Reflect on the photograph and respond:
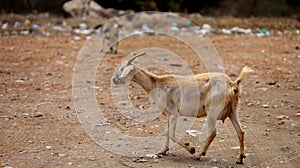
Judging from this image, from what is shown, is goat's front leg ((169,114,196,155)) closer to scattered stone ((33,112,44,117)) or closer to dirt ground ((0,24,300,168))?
dirt ground ((0,24,300,168))

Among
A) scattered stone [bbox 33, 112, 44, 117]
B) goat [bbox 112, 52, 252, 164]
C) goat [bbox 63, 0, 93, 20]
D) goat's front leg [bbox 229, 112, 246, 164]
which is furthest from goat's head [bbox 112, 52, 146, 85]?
goat [bbox 63, 0, 93, 20]

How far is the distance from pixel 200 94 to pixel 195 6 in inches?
584

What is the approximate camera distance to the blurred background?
1797 cm

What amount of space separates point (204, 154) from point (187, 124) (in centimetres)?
138

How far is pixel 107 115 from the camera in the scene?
6.77 meters

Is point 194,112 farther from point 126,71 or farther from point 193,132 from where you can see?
point 193,132

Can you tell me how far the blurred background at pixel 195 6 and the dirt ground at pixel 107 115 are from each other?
19.9 feet

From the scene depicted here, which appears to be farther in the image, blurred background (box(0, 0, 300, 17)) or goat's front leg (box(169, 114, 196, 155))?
blurred background (box(0, 0, 300, 17))

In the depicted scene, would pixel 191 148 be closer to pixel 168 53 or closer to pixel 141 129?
pixel 141 129

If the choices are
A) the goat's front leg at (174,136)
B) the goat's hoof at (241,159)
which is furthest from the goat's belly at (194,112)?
the goat's hoof at (241,159)

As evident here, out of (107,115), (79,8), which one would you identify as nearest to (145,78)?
(107,115)

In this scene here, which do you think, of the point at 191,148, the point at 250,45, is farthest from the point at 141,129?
the point at 250,45

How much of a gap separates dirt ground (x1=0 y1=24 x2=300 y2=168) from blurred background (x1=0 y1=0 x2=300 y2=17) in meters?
6.07

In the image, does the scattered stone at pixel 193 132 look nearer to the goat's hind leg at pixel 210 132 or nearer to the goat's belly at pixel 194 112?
the goat's belly at pixel 194 112
